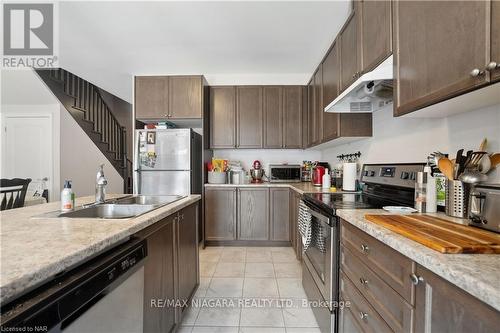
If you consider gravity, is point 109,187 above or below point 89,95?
below

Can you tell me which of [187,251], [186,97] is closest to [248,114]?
[186,97]

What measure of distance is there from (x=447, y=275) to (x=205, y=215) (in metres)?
2.85

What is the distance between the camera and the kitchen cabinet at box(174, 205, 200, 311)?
1549 mm

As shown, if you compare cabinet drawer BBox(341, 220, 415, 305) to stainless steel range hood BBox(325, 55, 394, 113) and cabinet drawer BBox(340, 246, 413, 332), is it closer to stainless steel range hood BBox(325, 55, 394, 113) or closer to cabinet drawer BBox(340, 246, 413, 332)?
cabinet drawer BBox(340, 246, 413, 332)

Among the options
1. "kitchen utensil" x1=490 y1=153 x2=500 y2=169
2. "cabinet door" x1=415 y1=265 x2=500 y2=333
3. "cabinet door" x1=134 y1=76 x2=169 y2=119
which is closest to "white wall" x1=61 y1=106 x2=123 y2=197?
"cabinet door" x1=134 y1=76 x2=169 y2=119

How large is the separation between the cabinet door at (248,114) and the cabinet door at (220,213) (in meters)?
0.77

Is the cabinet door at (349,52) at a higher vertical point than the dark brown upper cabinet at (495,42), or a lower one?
higher

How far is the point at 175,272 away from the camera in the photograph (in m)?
1.45

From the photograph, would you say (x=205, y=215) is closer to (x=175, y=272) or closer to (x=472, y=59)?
(x=175, y=272)

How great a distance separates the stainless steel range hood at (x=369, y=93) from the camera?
1286 mm

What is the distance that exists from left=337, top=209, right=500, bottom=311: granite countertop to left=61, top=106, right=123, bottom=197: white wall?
16.6ft

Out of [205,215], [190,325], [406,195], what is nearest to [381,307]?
[406,195]

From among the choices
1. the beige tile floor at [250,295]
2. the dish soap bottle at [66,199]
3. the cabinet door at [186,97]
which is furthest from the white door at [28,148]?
the dish soap bottle at [66,199]

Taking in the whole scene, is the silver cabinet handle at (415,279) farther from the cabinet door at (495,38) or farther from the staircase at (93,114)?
the staircase at (93,114)
